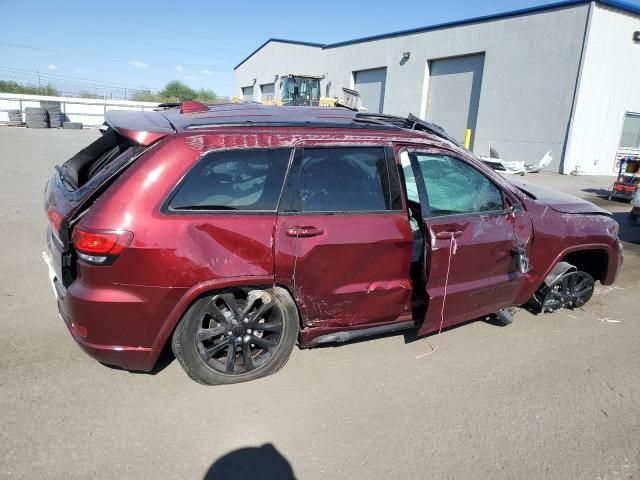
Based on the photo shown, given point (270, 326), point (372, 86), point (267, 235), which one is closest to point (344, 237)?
point (267, 235)

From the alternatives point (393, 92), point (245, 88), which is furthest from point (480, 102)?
point (245, 88)

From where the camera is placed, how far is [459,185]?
375 cm

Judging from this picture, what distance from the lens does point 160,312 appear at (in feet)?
9.00

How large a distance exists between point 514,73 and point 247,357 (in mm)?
20166

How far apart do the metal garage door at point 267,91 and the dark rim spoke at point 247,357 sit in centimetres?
4016

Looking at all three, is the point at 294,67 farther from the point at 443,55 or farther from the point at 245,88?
the point at 443,55

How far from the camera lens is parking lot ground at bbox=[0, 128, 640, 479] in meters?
2.48

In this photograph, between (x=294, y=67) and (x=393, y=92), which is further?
(x=294, y=67)

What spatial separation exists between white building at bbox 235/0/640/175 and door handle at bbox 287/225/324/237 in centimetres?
1797

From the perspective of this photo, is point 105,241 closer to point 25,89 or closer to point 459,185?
point 459,185

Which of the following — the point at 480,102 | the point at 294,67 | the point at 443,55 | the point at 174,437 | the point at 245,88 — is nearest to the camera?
the point at 174,437

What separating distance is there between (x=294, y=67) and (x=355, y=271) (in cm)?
3657

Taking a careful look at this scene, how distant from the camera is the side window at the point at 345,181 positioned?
306 centimetres

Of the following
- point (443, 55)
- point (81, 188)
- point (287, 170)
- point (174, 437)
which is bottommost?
point (174, 437)
